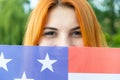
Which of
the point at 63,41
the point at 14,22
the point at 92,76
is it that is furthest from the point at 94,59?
the point at 14,22

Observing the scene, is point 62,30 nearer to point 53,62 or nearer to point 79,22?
point 79,22

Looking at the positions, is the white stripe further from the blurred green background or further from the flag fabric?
the blurred green background

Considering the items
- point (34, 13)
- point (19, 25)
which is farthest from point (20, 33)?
point (34, 13)

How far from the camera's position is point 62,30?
1.47m

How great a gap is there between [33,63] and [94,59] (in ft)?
0.62

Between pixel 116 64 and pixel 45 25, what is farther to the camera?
pixel 45 25

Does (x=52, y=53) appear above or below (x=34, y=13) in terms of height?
below

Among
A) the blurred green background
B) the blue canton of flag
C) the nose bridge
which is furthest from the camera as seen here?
the blurred green background

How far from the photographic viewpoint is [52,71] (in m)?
1.32

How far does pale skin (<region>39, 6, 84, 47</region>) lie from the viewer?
146cm

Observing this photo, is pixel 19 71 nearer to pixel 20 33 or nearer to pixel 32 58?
pixel 32 58

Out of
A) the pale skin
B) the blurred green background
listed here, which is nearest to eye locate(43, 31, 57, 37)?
the pale skin

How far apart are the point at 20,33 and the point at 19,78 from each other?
8678 mm

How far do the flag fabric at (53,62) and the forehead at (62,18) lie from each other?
0.52ft
